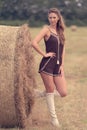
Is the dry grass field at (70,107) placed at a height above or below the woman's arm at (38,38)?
below

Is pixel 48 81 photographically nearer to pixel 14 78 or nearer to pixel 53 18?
pixel 14 78

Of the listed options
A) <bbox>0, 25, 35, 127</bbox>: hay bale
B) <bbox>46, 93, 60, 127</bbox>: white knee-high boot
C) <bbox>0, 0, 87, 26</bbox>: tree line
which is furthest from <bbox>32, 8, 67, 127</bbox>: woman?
<bbox>0, 0, 87, 26</bbox>: tree line

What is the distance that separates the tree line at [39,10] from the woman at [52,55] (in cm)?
4156

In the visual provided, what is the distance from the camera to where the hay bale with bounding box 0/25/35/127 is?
27.3ft

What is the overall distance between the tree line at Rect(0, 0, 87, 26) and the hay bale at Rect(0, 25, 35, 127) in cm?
4164

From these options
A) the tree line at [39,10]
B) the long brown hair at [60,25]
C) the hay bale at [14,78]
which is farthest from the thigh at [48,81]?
the tree line at [39,10]

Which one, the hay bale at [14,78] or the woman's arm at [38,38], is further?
the woman's arm at [38,38]

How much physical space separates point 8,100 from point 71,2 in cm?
4724

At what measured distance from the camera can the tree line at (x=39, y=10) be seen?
51.6m

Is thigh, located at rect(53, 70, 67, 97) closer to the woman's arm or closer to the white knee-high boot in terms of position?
the white knee-high boot

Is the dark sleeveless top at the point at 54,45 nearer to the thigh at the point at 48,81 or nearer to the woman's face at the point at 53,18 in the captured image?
the woman's face at the point at 53,18

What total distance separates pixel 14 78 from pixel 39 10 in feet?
149

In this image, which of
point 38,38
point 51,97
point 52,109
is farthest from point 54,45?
point 52,109

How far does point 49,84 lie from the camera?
8.69 m
